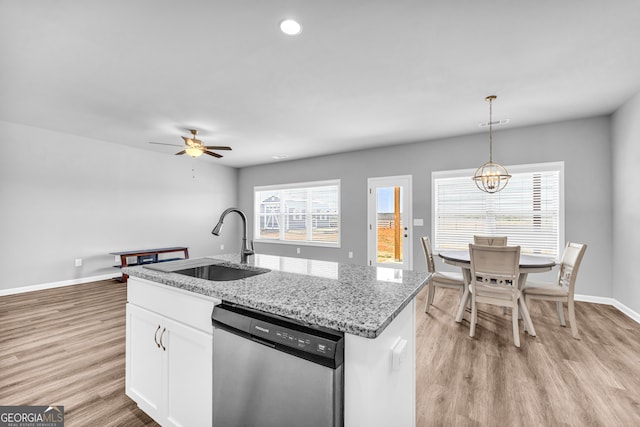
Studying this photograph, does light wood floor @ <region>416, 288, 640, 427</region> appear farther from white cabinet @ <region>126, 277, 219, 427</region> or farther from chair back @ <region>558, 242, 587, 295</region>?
white cabinet @ <region>126, 277, 219, 427</region>

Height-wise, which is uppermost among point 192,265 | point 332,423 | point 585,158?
point 585,158

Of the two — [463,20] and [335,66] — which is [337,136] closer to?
[335,66]

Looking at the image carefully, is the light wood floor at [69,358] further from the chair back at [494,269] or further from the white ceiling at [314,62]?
the chair back at [494,269]

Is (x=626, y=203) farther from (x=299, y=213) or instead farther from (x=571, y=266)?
(x=299, y=213)

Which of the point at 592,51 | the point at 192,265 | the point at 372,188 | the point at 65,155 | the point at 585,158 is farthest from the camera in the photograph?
the point at 372,188

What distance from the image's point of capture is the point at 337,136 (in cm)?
479

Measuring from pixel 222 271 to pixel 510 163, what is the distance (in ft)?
15.0

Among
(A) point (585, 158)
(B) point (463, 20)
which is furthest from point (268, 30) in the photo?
(A) point (585, 158)

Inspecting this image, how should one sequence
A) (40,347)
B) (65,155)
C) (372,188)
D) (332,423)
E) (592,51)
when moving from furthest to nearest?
1. (372,188)
2. (65,155)
3. (40,347)
4. (592,51)
5. (332,423)

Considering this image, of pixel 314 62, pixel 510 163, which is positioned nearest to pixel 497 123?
pixel 510 163

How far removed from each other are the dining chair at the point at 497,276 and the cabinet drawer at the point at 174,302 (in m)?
2.44

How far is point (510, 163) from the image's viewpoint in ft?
14.3

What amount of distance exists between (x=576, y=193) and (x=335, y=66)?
3.93m

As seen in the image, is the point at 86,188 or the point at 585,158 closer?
the point at 585,158
